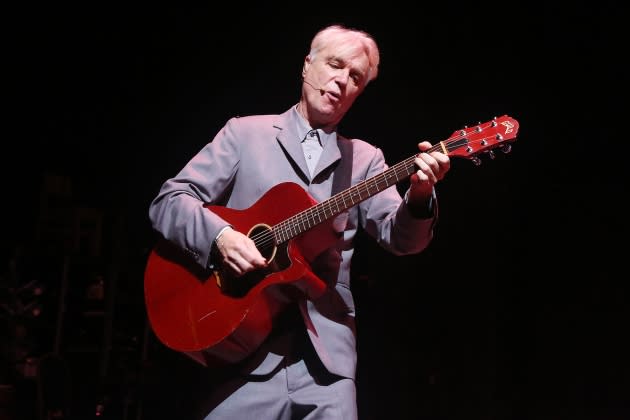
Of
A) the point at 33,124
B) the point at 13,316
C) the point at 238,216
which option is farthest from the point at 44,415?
the point at 238,216

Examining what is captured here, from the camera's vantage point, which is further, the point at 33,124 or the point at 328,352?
the point at 33,124

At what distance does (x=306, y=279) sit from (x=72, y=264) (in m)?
7.15

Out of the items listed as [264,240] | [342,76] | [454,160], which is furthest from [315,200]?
[454,160]

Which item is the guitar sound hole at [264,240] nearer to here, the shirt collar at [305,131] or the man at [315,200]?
the man at [315,200]

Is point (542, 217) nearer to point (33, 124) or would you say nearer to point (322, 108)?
point (322, 108)

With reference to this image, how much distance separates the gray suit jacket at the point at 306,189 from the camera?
200 centimetres

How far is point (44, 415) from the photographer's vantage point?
5.02 m

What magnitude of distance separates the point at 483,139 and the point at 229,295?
93 centimetres

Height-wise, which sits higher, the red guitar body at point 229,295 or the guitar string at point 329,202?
the guitar string at point 329,202

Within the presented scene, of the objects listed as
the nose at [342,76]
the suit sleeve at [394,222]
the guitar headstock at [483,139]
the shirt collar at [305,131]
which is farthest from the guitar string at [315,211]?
the nose at [342,76]

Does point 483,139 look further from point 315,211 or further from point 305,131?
point 305,131

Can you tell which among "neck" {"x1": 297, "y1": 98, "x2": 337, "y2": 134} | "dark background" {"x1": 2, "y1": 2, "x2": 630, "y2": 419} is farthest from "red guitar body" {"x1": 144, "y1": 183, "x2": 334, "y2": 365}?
"dark background" {"x1": 2, "y1": 2, "x2": 630, "y2": 419}

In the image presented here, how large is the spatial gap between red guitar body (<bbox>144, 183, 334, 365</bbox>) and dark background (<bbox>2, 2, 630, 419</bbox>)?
226 cm

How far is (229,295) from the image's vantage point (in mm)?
1986
